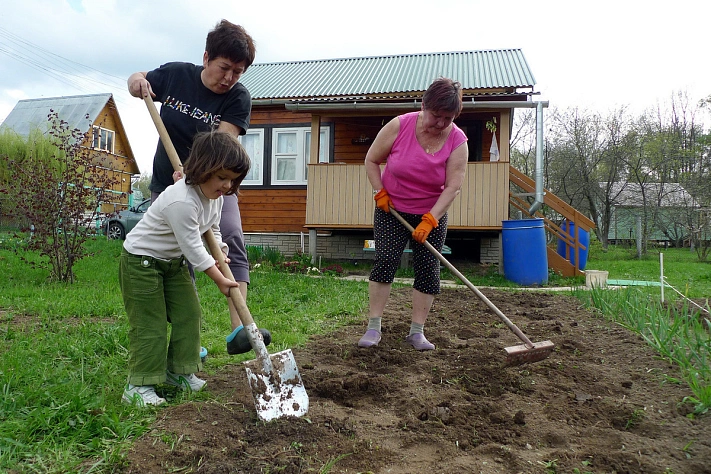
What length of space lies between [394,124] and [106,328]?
2333 mm

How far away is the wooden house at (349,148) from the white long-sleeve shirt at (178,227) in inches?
261

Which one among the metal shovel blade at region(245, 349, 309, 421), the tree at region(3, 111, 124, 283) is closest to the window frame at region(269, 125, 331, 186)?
the tree at region(3, 111, 124, 283)

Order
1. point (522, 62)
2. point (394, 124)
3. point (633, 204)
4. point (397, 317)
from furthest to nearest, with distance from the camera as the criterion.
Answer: point (633, 204) < point (522, 62) < point (397, 317) < point (394, 124)

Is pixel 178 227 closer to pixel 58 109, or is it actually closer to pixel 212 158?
pixel 212 158

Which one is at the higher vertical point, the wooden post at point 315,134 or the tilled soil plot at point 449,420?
the wooden post at point 315,134

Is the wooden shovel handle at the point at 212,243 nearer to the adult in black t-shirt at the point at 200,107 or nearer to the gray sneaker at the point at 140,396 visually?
the adult in black t-shirt at the point at 200,107

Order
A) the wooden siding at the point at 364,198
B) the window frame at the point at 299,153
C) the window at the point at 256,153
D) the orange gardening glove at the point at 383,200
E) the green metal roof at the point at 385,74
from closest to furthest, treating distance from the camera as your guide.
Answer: the orange gardening glove at the point at 383,200, the wooden siding at the point at 364,198, the green metal roof at the point at 385,74, the window frame at the point at 299,153, the window at the point at 256,153

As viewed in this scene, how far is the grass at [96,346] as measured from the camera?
1835 mm

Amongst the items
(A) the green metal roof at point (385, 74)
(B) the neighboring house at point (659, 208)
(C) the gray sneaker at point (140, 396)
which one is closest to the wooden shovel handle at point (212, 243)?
(C) the gray sneaker at point (140, 396)

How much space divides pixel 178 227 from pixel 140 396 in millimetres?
744

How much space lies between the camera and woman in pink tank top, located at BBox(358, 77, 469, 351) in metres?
3.28

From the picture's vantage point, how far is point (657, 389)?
256 centimetres

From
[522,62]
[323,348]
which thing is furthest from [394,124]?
[522,62]

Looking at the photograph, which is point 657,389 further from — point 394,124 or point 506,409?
point 394,124
